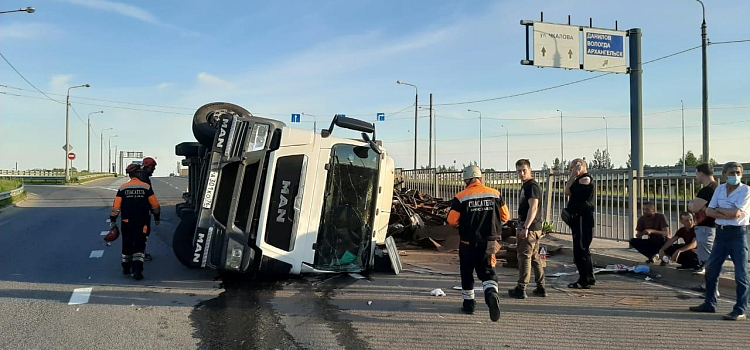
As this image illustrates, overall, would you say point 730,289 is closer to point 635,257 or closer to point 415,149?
point 635,257

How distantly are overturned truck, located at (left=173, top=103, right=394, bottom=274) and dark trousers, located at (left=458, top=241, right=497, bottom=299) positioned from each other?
6.87 ft

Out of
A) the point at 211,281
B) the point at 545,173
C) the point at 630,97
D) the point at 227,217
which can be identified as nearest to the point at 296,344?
the point at 227,217

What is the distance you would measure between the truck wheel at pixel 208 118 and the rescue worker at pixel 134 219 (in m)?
1.09

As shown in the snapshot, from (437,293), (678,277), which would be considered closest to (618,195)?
(678,277)

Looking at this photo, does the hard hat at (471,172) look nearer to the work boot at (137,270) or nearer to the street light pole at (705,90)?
the work boot at (137,270)

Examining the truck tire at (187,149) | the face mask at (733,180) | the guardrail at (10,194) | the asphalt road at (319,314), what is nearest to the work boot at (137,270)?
the asphalt road at (319,314)

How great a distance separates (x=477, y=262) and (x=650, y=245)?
151 inches

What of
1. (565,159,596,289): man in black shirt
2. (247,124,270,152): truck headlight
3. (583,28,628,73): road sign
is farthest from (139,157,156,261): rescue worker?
(583,28,628,73): road sign

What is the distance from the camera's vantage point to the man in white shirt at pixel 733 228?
5914 millimetres

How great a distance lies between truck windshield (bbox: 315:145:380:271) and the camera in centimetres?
767

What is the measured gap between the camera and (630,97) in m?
13.7

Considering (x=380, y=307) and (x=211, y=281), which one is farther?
(x=211, y=281)

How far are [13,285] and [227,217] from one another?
295cm

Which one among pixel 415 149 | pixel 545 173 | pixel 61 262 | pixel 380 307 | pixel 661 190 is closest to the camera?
pixel 380 307
